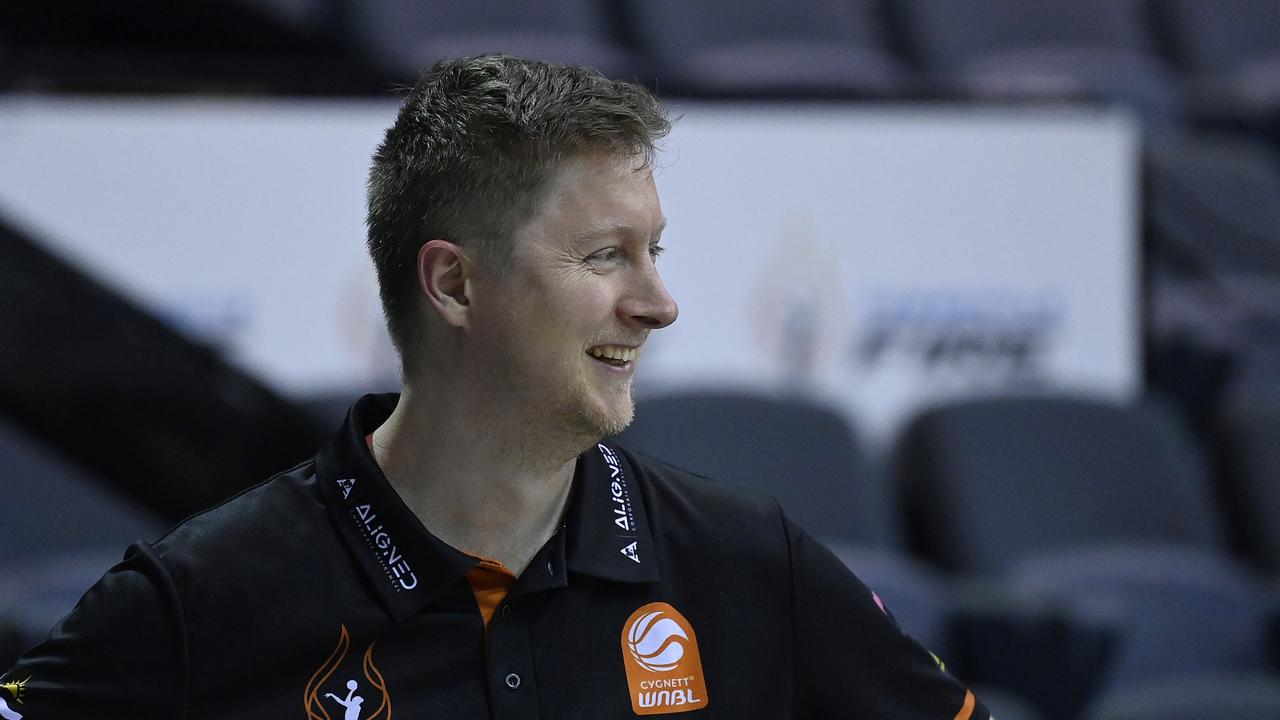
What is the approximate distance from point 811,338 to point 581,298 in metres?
2.48

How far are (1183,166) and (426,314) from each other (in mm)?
4038

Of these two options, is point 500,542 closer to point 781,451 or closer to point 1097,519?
point 781,451

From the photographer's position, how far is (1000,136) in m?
4.20

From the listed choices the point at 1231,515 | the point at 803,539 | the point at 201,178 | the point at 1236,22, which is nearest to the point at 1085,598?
the point at 1231,515

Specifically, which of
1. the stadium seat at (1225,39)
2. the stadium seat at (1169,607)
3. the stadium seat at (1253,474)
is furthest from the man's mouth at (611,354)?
the stadium seat at (1225,39)

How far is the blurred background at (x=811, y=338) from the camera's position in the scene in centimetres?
330

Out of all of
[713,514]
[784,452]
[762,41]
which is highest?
[762,41]

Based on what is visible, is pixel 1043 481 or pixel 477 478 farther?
pixel 1043 481

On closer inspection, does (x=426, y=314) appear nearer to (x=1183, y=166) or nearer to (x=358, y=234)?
(x=358, y=234)

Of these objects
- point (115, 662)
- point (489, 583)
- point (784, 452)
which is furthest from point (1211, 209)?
point (115, 662)

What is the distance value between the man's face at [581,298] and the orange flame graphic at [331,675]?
28 cm

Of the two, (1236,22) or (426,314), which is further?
(1236,22)

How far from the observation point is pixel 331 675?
Result: 153 cm

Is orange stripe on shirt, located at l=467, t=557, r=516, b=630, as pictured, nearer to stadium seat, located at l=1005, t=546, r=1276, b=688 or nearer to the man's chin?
the man's chin
